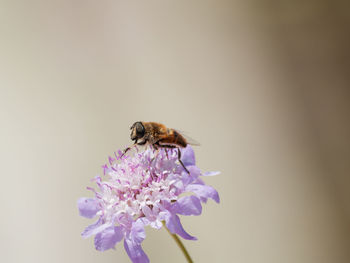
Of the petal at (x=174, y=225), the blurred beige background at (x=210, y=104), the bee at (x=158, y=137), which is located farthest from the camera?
the blurred beige background at (x=210, y=104)

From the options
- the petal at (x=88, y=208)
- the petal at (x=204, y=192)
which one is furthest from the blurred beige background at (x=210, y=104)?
the petal at (x=204, y=192)

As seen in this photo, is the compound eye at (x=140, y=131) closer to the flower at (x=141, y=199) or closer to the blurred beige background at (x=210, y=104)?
the flower at (x=141, y=199)

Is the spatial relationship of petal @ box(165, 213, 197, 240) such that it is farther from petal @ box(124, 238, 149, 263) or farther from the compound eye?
the compound eye

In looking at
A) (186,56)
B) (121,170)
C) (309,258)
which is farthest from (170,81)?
(121,170)

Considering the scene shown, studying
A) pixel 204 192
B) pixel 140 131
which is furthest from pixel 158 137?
pixel 204 192

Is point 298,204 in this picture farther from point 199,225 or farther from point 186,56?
point 186,56

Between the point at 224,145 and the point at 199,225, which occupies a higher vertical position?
the point at 224,145
